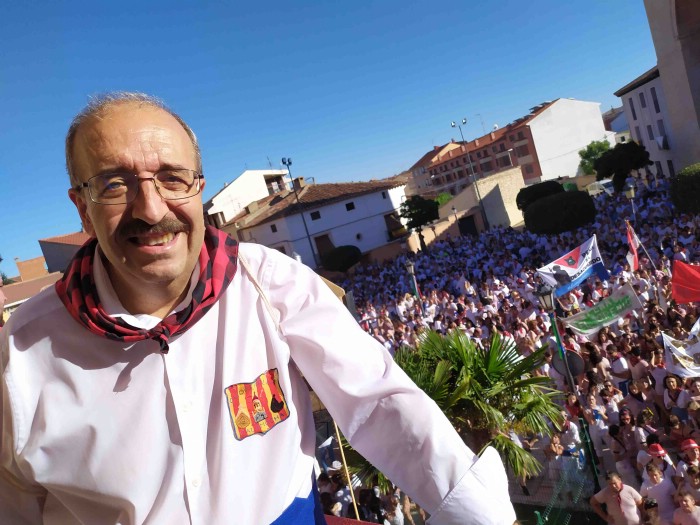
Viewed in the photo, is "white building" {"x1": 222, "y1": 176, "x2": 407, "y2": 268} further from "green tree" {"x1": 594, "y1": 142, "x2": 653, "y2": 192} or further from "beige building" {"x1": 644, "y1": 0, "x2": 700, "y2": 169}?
"beige building" {"x1": 644, "y1": 0, "x2": 700, "y2": 169}

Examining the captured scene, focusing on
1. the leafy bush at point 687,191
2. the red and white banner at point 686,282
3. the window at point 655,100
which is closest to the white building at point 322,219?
the window at point 655,100

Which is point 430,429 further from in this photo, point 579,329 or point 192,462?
point 579,329

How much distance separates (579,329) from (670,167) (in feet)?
88.3

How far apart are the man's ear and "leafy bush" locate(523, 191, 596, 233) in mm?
22010

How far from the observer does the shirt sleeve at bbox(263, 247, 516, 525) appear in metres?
1.24

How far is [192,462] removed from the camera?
129 centimetres

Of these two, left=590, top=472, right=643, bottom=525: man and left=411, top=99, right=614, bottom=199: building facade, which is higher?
left=411, top=99, right=614, bottom=199: building facade

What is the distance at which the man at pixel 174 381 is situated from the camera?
1.27 metres

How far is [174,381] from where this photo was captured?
4.36 feet

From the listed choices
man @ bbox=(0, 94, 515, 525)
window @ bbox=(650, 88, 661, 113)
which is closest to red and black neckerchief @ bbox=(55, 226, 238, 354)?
man @ bbox=(0, 94, 515, 525)

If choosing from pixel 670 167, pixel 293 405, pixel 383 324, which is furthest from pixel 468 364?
pixel 670 167

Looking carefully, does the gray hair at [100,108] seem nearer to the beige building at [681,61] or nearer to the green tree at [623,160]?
the beige building at [681,61]

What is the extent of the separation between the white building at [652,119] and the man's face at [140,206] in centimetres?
3301

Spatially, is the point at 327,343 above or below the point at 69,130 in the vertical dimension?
below
